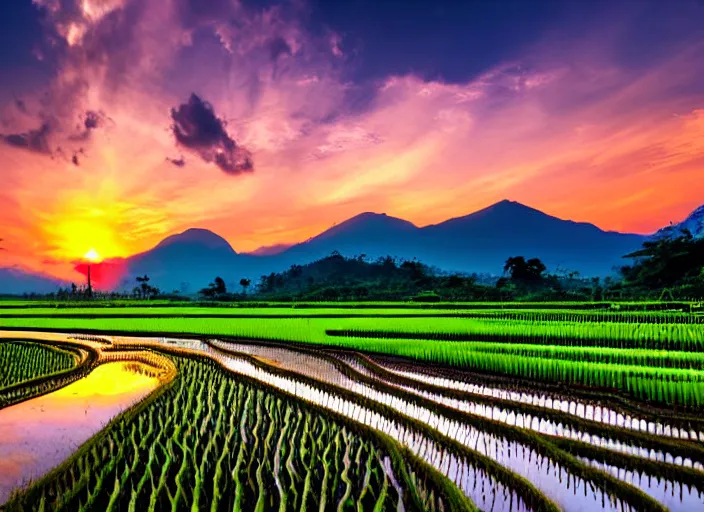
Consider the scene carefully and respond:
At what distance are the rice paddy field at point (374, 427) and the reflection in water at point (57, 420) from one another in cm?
3

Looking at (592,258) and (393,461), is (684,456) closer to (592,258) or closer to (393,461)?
(393,461)

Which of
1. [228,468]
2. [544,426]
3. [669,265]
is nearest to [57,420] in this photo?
[228,468]

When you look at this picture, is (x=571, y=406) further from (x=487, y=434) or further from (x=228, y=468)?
(x=228, y=468)

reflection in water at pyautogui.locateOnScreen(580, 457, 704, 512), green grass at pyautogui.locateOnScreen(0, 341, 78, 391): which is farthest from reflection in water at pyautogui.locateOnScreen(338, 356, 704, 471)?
green grass at pyautogui.locateOnScreen(0, 341, 78, 391)

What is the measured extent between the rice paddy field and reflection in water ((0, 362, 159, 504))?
3 centimetres

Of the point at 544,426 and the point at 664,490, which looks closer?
the point at 664,490

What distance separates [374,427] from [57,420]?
4688 millimetres

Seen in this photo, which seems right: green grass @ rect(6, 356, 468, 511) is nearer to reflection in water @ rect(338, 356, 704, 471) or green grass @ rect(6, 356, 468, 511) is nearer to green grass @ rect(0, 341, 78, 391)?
reflection in water @ rect(338, 356, 704, 471)

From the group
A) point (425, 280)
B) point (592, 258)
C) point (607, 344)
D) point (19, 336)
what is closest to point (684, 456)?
point (607, 344)

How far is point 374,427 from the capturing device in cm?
547

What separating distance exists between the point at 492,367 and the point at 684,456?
14.4 feet

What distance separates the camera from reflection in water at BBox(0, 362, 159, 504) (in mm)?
4645

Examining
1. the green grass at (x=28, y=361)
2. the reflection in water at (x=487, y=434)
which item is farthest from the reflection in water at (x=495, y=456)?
the green grass at (x=28, y=361)

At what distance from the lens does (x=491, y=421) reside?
18.1 feet
